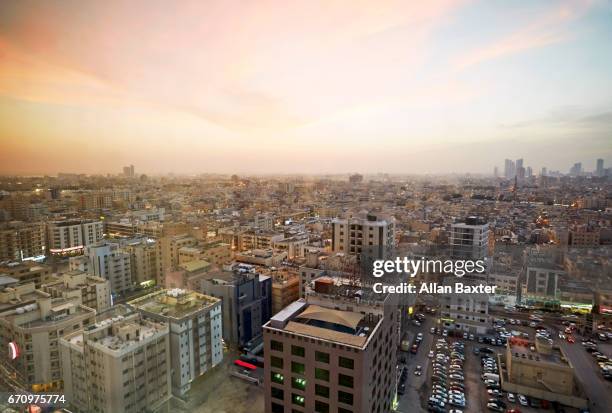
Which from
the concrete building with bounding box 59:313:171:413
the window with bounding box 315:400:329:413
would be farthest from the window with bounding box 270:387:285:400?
the concrete building with bounding box 59:313:171:413

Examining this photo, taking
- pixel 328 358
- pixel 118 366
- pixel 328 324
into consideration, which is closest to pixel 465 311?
pixel 328 324

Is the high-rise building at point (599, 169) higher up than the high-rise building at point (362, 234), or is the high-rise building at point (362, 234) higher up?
the high-rise building at point (599, 169)

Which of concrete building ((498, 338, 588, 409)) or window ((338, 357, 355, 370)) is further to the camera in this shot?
concrete building ((498, 338, 588, 409))

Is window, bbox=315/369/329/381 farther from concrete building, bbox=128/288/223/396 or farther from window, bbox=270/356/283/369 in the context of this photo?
concrete building, bbox=128/288/223/396

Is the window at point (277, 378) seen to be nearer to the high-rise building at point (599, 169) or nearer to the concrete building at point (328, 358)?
the concrete building at point (328, 358)

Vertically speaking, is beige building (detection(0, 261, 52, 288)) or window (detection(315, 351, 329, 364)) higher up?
window (detection(315, 351, 329, 364))

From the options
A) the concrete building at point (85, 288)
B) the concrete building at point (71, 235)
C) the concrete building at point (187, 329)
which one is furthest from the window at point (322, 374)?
the concrete building at point (71, 235)

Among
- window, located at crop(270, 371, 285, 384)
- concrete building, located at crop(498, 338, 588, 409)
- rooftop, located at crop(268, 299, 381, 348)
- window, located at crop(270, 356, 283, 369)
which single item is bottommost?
concrete building, located at crop(498, 338, 588, 409)
